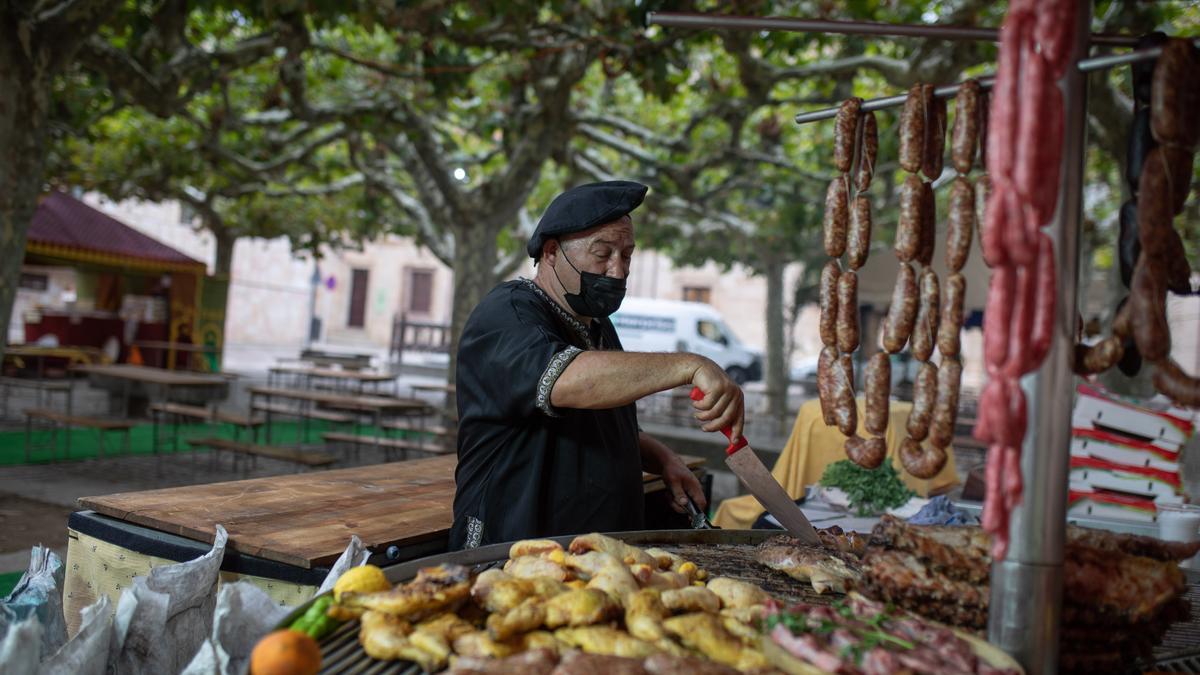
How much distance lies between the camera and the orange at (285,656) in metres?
1.43

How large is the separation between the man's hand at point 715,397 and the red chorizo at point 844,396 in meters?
0.23

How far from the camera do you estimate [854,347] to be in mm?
2193

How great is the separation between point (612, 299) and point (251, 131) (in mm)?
12654

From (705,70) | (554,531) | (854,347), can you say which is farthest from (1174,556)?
(705,70)

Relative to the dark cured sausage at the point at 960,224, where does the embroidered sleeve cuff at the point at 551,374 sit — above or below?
below

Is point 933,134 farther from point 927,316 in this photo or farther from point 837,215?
point 927,316

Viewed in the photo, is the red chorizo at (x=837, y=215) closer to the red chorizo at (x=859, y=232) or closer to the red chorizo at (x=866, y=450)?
the red chorizo at (x=859, y=232)

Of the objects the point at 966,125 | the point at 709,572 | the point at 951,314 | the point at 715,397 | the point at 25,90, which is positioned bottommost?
the point at 709,572

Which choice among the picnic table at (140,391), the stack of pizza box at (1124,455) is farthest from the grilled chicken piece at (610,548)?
the picnic table at (140,391)

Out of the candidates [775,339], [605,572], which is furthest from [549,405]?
[775,339]

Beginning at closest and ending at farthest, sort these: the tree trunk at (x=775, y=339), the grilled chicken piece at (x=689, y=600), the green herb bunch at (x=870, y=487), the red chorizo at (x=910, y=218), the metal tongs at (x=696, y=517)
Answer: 1. the grilled chicken piece at (x=689, y=600)
2. the red chorizo at (x=910, y=218)
3. the metal tongs at (x=696, y=517)
4. the green herb bunch at (x=870, y=487)
5. the tree trunk at (x=775, y=339)

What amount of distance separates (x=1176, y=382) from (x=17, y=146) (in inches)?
244

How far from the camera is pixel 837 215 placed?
223 centimetres

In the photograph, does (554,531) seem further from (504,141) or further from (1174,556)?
(504,141)
